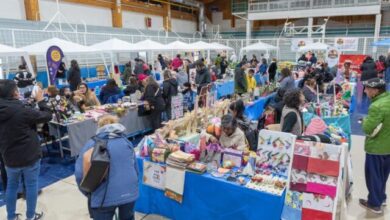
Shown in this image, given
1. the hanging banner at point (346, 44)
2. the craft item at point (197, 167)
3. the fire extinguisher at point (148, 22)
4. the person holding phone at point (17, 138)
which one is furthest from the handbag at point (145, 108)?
the fire extinguisher at point (148, 22)

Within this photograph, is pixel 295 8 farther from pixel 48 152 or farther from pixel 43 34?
pixel 48 152

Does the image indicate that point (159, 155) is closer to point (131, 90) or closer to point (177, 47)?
point (131, 90)

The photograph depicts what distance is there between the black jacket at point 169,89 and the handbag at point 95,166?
13.6ft

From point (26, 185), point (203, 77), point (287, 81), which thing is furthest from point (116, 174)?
point (203, 77)

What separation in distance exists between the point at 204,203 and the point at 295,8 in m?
19.0

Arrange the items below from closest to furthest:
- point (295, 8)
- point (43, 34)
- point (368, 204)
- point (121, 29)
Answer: point (368, 204), point (43, 34), point (121, 29), point (295, 8)

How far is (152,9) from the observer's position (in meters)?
20.3

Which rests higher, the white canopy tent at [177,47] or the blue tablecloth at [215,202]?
the white canopy tent at [177,47]

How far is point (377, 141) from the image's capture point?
10.3 feet

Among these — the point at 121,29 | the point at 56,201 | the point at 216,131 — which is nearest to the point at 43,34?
the point at 121,29

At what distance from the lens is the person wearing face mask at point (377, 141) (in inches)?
119

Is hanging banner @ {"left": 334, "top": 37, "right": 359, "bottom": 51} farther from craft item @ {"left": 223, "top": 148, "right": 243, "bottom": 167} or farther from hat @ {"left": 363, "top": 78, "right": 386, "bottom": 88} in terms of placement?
craft item @ {"left": 223, "top": 148, "right": 243, "bottom": 167}

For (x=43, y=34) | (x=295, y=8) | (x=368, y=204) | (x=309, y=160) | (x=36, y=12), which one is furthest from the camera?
(x=295, y=8)

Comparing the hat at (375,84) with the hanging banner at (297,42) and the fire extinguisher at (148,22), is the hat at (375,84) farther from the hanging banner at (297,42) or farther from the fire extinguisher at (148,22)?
the fire extinguisher at (148,22)
